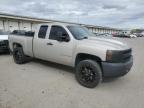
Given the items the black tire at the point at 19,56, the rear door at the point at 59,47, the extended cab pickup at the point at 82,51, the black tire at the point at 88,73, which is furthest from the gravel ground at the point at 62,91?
the black tire at the point at 19,56

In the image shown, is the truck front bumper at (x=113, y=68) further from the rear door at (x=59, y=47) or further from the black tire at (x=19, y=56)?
the black tire at (x=19, y=56)

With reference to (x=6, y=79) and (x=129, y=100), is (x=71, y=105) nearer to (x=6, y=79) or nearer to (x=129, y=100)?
(x=129, y=100)

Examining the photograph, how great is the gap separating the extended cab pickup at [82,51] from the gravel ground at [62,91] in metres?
0.50

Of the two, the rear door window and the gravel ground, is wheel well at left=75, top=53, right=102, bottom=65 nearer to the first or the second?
the gravel ground

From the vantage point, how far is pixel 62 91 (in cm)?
488

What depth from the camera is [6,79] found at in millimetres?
5898

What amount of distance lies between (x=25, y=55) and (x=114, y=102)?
5089 mm

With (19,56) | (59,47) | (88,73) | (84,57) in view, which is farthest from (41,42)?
(88,73)

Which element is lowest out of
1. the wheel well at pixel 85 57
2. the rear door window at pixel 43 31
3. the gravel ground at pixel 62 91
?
the gravel ground at pixel 62 91

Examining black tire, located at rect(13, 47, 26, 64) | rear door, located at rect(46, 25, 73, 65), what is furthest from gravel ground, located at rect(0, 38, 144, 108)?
black tire, located at rect(13, 47, 26, 64)

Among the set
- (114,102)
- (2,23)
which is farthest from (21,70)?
(2,23)

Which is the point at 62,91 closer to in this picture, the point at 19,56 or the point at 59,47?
the point at 59,47

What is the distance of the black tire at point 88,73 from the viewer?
495 centimetres

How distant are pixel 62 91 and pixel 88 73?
3.27ft
